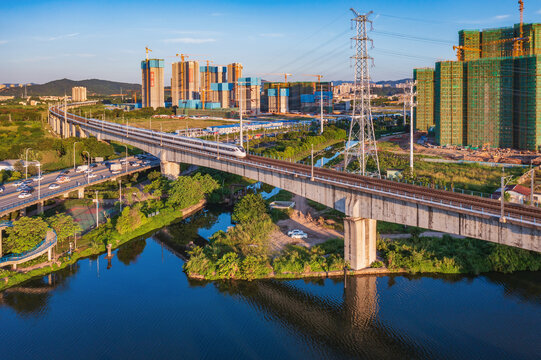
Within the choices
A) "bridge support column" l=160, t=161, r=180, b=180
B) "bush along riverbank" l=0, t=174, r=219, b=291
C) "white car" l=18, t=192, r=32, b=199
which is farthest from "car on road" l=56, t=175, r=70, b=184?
"bridge support column" l=160, t=161, r=180, b=180

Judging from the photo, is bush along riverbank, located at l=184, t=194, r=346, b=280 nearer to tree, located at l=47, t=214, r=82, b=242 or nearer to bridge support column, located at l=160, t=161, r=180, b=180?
tree, located at l=47, t=214, r=82, b=242

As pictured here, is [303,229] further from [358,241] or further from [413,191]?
[413,191]

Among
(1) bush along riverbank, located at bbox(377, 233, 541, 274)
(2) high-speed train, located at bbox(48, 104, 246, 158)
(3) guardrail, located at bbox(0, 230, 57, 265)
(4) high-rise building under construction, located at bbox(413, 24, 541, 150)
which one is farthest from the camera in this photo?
(4) high-rise building under construction, located at bbox(413, 24, 541, 150)

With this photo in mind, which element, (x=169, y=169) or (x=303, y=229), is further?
(x=169, y=169)

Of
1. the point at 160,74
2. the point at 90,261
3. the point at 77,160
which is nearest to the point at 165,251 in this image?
the point at 90,261

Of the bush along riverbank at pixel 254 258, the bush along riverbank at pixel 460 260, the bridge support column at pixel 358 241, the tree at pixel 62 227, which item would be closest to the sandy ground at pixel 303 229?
the bush along riverbank at pixel 254 258

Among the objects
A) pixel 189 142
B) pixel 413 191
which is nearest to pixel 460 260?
pixel 413 191

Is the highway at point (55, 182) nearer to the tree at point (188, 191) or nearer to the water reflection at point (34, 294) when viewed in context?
the water reflection at point (34, 294)

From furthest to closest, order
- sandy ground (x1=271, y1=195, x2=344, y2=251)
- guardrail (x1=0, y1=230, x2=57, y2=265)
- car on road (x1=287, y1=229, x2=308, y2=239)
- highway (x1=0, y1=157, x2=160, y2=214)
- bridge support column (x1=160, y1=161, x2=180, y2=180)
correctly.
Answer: bridge support column (x1=160, y1=161, x2=180, y2=180), highway (x1=0, y1=157, x2=160, y2=214), car on road (x1=287, y1=229, x2=308, y2=239), sandy ground (x1=271, y1=195, x2=344, y2=251), guardrail (x1=0, y1=230, x2=57, y2=265)
